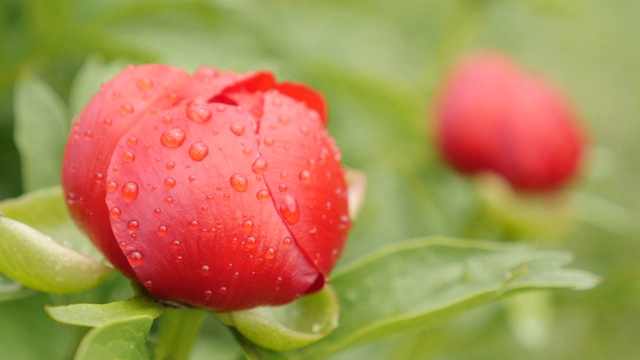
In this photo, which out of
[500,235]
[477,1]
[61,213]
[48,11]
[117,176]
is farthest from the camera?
[477,1]

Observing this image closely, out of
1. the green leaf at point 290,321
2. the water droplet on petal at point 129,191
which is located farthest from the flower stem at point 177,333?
the water droplet on petal at point 129,191

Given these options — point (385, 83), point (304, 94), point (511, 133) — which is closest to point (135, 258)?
point (304, 94)

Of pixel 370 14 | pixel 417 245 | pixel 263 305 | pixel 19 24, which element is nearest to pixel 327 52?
pixel 370 14

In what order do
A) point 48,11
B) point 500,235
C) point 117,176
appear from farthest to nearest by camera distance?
point 500,235 → point 48,11 → point 117,176

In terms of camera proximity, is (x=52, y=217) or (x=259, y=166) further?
(x=52, y=217)

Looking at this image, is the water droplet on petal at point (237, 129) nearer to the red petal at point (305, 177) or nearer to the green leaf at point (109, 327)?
the red petal at point (305, 177)

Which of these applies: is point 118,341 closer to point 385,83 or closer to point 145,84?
point 145,84

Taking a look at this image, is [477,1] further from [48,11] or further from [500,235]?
[48,11]
